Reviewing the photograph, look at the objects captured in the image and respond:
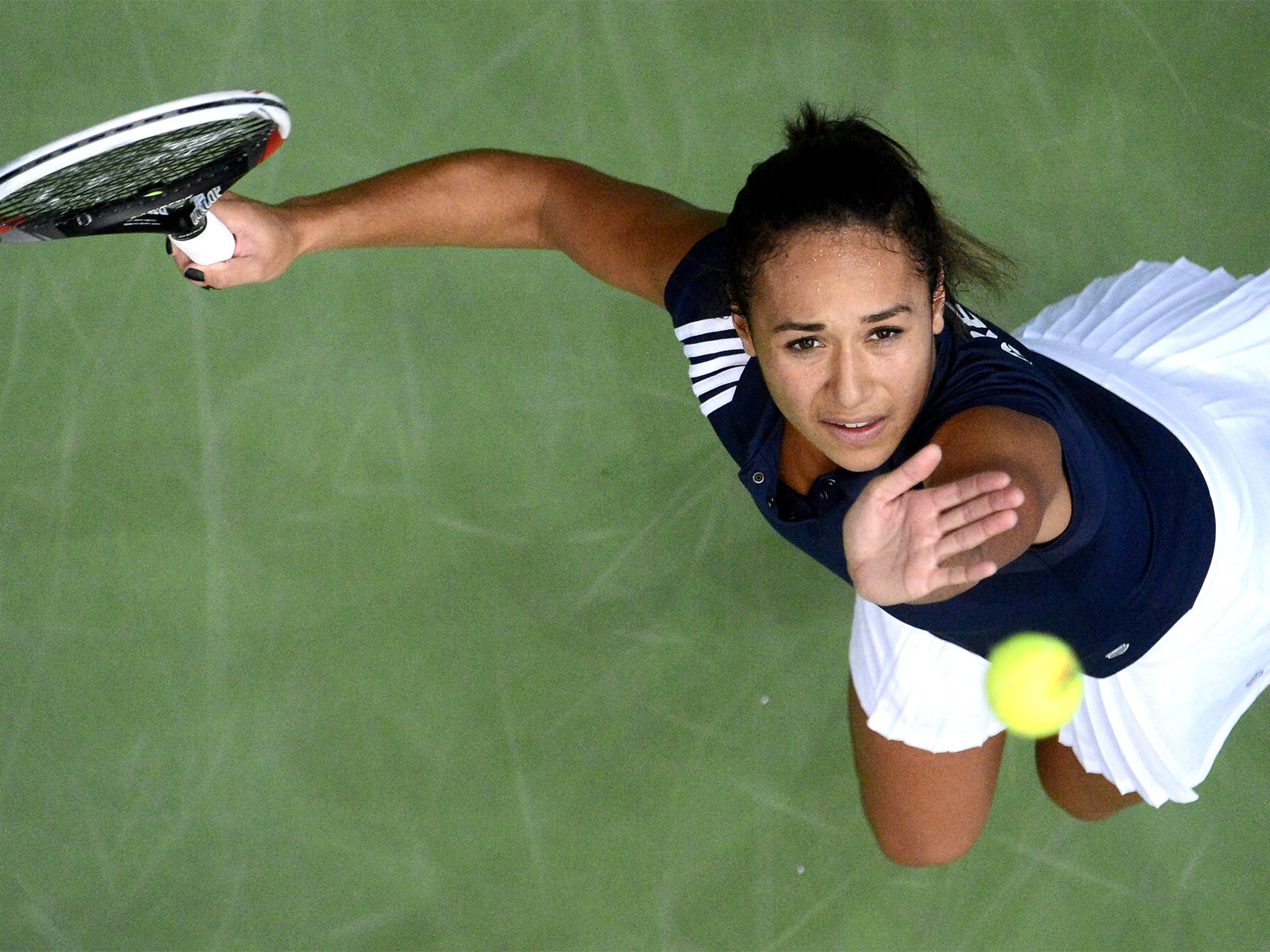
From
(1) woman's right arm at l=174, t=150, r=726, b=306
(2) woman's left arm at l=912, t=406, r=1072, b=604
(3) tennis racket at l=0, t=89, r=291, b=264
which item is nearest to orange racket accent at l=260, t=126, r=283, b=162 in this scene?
(3) tennis racket at l=0, t=89, r=291, b=264

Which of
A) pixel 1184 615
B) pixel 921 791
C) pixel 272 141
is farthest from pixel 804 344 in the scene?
pixel 921 791

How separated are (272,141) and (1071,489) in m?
0.74

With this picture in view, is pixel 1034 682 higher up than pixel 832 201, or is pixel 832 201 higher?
pixel 832 201

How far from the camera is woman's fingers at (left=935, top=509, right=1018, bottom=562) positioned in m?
0.85

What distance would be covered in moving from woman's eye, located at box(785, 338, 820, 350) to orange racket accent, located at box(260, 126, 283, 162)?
0.47 metres

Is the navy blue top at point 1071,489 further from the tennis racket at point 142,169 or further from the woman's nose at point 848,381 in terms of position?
the tennis racket at point 142,169

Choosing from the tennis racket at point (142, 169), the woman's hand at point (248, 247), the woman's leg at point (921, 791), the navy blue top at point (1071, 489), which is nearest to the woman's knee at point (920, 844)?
the woman's leg at point (921, 791)

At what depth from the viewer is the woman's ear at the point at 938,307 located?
110cm

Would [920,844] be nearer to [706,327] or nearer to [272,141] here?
[706,327]

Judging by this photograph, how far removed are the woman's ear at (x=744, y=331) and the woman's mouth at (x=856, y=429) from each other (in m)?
0.11

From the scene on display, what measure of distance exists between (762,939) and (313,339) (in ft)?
3.79

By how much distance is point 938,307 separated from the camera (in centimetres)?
112

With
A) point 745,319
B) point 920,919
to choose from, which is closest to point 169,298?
point 745,319

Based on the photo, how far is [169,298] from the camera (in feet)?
6.34
